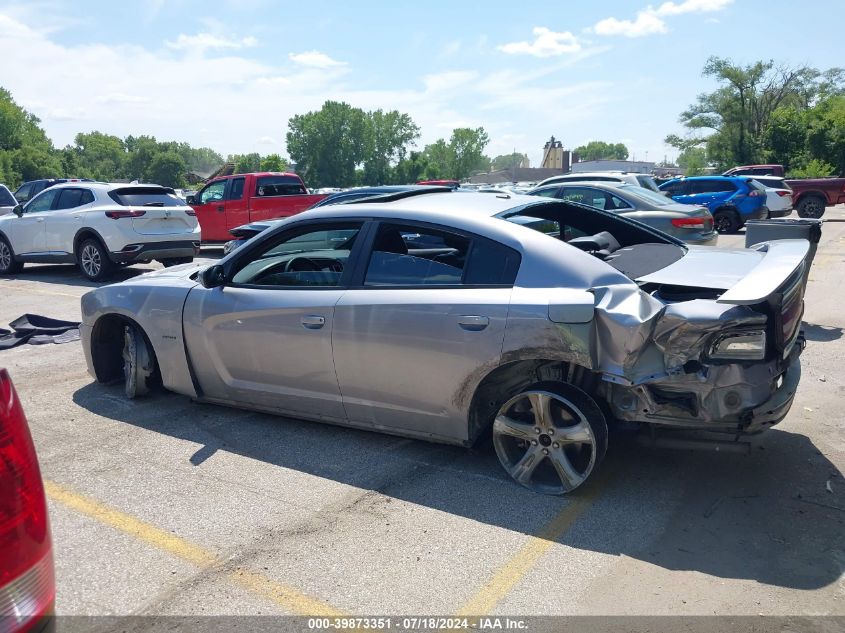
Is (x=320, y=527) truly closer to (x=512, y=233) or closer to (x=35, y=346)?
(x=512, y=233)

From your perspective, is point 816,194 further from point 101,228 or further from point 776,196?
point 101,228

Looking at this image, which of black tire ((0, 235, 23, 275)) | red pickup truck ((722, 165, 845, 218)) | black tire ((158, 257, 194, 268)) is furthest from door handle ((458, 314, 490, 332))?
red pickup truck ((722, 165, 845, 218))

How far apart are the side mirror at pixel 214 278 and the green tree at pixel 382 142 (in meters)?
111

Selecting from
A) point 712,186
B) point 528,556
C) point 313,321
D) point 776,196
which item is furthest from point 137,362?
point 776,196

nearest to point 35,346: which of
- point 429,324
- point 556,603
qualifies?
point 429,324

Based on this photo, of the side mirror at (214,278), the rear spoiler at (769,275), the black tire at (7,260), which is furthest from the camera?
the black tire at (7,260)

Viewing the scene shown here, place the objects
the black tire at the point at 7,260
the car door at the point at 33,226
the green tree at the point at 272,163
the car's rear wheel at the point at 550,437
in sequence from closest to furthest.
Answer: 1. the car's rear wheel at the point at 550,437
2. the car door at the point at 33,226
3. the black tire at the point at 7,260
4. the green tree at the point at 272,163

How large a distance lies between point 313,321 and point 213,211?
43.3 feet

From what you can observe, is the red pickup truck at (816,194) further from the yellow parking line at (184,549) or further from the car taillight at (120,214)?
the yellow parking line at (184,549)

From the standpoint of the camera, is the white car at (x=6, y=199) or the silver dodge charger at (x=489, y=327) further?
the white car at (x=6, y=199)

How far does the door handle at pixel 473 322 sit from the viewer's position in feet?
12.2

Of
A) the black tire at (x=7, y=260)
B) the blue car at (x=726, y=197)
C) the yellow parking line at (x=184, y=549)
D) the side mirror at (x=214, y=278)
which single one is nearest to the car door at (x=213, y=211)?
the black tire at (x=7, y=260)

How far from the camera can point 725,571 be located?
302 centimetres

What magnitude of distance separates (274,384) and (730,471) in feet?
9.34
